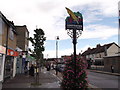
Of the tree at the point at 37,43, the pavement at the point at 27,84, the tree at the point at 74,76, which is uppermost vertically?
the tree at the point at 37,43

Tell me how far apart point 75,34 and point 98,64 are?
42.5 m

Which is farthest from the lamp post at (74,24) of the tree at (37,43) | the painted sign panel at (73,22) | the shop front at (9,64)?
the shop front at (9,64)

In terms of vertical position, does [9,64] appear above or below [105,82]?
above

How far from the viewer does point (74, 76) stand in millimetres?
6863

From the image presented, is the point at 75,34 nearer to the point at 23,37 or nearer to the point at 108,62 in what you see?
the point at 23,37

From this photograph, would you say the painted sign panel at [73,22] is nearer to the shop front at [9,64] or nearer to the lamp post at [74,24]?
the lamp post at [74,24]

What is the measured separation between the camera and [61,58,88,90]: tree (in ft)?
A: 22.0

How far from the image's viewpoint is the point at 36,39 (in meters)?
14.9

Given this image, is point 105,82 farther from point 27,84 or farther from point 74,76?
point 74,76

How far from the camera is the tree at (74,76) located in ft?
22.0

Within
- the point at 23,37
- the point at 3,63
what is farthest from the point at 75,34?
the point at 23,37

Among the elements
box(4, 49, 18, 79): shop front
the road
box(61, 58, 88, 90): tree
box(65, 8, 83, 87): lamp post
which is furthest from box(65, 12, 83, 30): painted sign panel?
box(4, 49, 18, 79): shop front

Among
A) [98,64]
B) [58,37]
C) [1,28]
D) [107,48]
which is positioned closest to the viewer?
[1,28]

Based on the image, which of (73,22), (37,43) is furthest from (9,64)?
(73,22)
